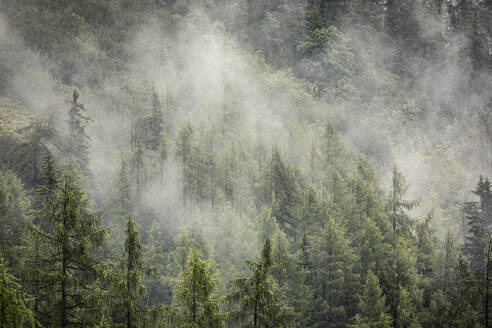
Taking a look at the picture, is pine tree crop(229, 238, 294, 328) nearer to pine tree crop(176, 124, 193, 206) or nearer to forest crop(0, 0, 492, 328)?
forest crop(0, 0, 492, 328)

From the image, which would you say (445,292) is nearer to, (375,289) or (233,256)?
(375,289)

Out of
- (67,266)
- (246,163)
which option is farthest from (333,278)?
(67,266)

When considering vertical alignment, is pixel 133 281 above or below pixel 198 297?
above

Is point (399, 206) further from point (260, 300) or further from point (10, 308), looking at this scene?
point (10, 308)

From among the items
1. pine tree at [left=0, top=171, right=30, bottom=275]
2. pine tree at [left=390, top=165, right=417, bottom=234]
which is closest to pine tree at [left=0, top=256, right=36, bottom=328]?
pine tree at [left=0, top=171, right=30, bottom=275]

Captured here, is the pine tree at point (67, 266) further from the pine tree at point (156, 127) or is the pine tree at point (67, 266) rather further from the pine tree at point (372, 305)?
Answer: the pine tree at point (156, 127)

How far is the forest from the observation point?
507 inches

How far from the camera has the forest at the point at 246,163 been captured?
12.9 metres

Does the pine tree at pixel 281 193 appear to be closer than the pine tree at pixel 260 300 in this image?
No

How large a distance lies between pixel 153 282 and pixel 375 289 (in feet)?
60.7

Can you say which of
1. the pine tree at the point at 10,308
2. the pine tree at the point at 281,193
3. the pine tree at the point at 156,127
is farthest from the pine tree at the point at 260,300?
the pine tree at the point at 156,127

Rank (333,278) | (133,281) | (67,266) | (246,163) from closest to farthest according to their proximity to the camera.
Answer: (67,266) → (133,281) → (333,278) → (246,163)

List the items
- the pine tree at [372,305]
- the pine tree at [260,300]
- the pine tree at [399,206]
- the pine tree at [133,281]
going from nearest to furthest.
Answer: the pine tree at [133,281]
the pine tree at [260,300]
the pine tree at [372,305]
the pine tree at [399,206]

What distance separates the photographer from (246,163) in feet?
140
